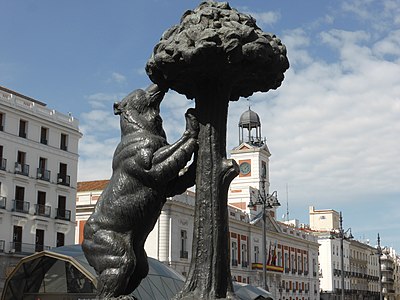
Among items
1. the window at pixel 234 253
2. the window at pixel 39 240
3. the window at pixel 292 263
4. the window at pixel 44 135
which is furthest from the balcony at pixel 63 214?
the window at pixel 292 263

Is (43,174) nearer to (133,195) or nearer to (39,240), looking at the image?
(39,240)

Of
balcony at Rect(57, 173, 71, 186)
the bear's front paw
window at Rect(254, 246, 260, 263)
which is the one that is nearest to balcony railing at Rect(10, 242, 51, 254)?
balcony at Rect(57, 173, 71, 186)

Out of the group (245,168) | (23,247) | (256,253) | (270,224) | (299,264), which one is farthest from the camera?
(245,168)

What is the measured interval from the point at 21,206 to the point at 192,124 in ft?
89.4

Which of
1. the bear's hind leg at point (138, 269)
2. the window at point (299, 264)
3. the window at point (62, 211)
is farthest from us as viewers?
the window at point (299, 264)

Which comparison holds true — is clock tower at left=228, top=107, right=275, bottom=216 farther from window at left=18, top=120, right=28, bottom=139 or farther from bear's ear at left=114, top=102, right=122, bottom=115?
bear's ear at left=114, top=102, right=122, bottom=115

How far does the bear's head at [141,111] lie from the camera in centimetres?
546

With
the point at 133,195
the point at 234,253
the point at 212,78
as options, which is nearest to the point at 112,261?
the point at 133,195

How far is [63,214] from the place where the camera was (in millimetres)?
33406

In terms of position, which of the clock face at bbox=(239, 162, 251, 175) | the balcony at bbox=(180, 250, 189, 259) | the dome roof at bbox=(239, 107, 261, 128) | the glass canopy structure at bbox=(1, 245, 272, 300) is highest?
the dome roof at bbox=(239, 107, 261, 128)

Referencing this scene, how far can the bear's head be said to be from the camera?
5.46 meters

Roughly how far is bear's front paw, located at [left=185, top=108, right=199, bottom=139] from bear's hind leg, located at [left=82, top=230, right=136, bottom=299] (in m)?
1.03

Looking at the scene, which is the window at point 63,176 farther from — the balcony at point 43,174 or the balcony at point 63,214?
the balcony at point 63,214

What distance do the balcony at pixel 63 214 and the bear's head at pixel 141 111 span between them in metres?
28.5
